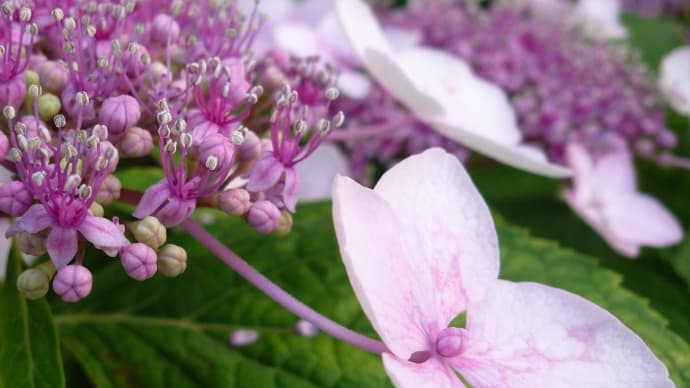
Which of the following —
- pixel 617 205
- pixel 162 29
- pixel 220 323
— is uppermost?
pixel 162 29

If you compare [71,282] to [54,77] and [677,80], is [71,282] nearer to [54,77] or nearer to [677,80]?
[54,77]

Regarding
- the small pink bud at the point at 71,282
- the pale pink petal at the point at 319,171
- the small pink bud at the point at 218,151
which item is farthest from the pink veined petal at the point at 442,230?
the pale pink petal at the point at 319,171

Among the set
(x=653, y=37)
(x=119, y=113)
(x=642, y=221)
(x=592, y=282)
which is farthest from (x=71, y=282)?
(x=653, y=37)

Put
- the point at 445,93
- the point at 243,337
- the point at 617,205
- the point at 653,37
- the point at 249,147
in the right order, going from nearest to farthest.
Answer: the point at 249,147 < the point at 243,337 < the point at 445,93 < the point at 617,205 < the point at 653,37

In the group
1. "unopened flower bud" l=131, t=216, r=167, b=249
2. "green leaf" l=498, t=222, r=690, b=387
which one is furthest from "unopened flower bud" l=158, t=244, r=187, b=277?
"green leaf" l=498, t=222, r=690, b=387

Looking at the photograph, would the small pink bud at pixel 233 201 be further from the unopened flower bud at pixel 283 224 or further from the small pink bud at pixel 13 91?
the small pink bud at pixel 13 91

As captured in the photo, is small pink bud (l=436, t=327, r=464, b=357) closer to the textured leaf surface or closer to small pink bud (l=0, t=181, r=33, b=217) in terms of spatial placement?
the textured leaf surface
